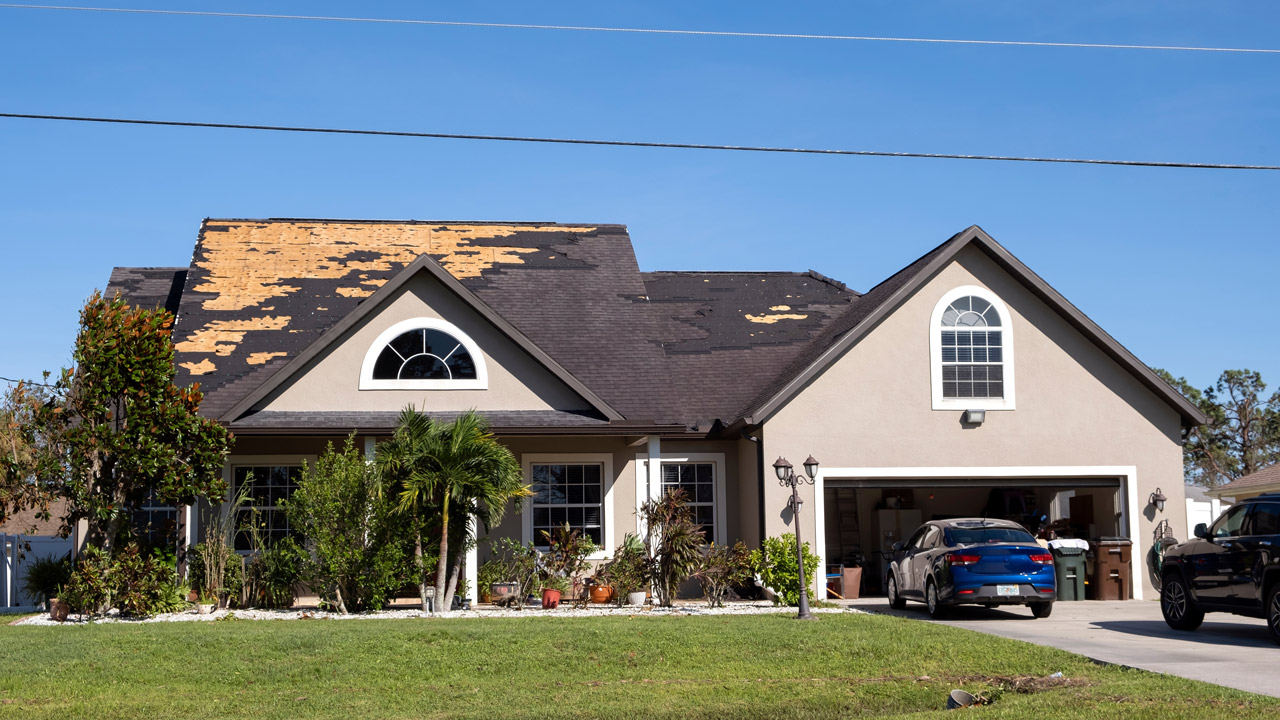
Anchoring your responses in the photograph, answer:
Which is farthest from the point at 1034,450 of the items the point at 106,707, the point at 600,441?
the point at 106,707

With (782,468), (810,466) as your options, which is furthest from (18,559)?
(810,466)

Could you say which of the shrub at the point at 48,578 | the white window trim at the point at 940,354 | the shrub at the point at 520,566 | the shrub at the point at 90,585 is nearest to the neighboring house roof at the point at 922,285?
the white window trim at the point at 940,354

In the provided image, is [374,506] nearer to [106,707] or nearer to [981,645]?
[106,707]

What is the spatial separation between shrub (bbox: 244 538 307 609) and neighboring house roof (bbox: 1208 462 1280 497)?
22.6 m

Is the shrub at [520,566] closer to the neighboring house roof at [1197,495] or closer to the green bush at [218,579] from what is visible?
the green bush at [218,579]

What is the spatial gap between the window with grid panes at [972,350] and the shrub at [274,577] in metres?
11.2

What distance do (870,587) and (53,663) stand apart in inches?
645

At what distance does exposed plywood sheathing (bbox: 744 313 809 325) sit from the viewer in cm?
2527

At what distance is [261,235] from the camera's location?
2570 centimetres

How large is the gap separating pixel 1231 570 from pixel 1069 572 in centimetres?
619

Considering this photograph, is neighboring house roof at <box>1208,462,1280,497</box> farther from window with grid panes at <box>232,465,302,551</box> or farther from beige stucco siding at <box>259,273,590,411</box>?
window with grid panes at <box>232,465,302,551</box>

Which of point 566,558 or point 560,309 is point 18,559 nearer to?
point 566,558

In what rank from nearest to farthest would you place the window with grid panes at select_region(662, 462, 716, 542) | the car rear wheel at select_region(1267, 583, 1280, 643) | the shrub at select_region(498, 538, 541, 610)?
the car rear wheel at select_region(1267, 583, 1280, 643) < the shrub at select_region(498, 538, 541, 610) < the window with grid panes at select_region(662, 462, 716, 542)

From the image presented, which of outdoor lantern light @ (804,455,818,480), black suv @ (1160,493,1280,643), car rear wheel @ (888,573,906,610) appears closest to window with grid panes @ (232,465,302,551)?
outdoor lantern light @ (804,455,818,480)
